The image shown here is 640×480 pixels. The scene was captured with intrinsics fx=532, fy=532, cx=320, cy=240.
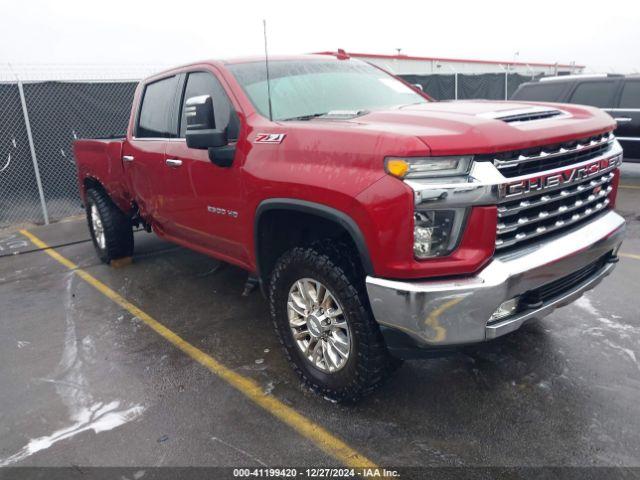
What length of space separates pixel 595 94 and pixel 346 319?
318 inches

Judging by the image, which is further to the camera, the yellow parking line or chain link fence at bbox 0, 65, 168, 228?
chain link fence at bbox 0, 65, 168, 228

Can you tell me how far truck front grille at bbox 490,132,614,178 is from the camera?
2.45m

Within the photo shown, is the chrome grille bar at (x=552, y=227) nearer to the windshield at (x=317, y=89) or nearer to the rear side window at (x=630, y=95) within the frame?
the windshield at (x=317, y=89)

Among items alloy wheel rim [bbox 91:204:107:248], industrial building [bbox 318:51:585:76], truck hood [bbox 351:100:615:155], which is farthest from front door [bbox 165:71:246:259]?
industrial building [bbox 318:51:585:76]

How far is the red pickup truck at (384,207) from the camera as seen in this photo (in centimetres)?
238

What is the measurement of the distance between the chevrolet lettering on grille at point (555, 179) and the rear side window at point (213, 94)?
6.09 feet

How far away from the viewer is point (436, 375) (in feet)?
10.8

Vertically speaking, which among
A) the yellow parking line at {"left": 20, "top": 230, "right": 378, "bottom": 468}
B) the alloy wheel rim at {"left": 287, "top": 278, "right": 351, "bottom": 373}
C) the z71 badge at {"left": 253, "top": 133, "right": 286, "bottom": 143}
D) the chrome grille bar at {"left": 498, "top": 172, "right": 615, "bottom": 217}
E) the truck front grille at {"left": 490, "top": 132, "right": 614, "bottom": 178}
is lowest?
the yellow parking line at {"left": 20, "top": 230, "right": 378, "bottom": 468}

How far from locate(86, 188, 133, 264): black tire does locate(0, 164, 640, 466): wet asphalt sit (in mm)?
1256

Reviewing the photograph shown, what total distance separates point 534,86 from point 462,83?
5.59 metres

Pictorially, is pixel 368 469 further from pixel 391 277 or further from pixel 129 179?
pixel 129 179

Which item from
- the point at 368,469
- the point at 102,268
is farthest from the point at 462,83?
the point at 368,469

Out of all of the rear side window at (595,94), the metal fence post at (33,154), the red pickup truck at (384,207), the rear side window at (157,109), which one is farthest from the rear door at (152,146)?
the rear side window at (595,94)

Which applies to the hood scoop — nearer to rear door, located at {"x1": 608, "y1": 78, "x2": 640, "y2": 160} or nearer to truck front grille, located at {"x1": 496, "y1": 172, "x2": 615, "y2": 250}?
truck front grille, located at {"x1": 496, "y1": 172, "x2": 615, "y2": 250}
